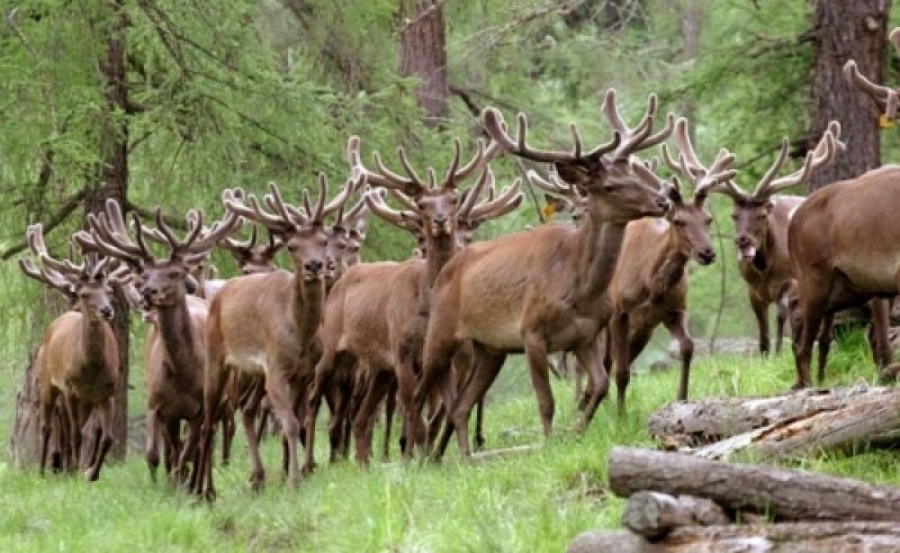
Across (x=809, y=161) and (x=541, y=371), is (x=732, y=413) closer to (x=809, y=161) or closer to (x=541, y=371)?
(x=541, y=371)

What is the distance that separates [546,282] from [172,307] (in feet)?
10.6

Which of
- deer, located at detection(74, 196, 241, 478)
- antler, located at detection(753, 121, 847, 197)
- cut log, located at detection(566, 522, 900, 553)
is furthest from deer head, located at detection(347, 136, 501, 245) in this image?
cut log, located at detection(566, 522, 900, 553)

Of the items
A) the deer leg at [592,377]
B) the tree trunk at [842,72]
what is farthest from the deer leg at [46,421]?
the tree trunk at [842,72]

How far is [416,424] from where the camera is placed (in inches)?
506

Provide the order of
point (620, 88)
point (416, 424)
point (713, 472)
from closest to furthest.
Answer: point (713, 472) → point (416, 424) → point (620, 88)

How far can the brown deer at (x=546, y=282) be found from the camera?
11.6 m

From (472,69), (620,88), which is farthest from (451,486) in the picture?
(620,88)

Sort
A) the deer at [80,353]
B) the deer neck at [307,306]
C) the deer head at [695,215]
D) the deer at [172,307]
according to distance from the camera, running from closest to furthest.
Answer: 1. the deer head at [695,215]
2. the deer neck at [307,306]
3. the deer at [172,307]
4. the deer at [80,353]

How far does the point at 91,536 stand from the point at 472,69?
45.4ft

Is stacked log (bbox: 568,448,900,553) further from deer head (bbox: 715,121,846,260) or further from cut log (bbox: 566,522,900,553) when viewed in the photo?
deer head (bbox: 715,121,846,260)

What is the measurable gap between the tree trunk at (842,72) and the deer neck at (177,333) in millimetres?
5538

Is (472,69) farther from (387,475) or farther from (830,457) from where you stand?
(830,457)

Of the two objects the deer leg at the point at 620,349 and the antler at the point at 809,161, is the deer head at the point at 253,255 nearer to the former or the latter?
the deer leg at the point at 620,349

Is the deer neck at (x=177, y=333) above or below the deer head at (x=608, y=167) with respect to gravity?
below
